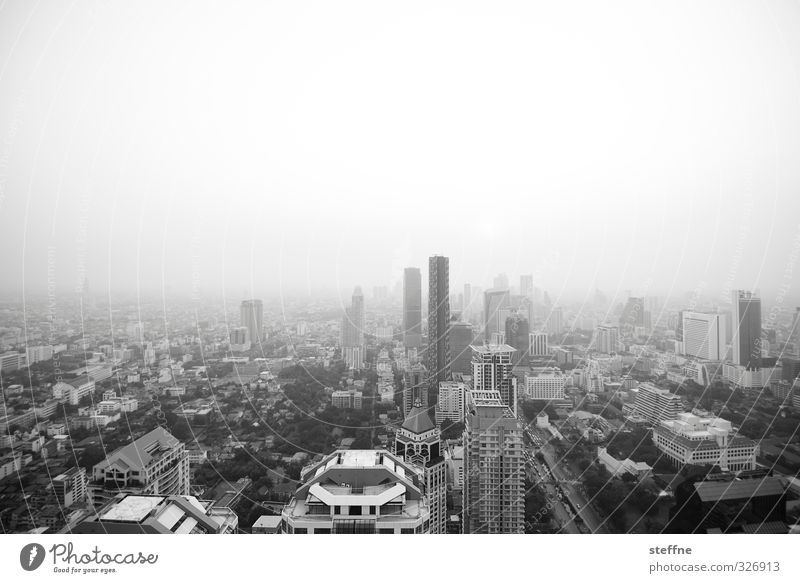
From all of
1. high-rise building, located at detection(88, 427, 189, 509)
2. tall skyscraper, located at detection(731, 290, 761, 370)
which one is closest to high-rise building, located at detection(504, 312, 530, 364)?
tall skyscraper, located at detection(731, 290, 761, 370)

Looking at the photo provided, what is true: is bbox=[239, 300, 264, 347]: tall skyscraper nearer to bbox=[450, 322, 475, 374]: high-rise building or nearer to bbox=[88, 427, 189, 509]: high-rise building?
bbox=[88, 427, 189, 509]: high-rise building

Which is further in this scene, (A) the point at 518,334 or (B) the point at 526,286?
(A) the point at 518,334

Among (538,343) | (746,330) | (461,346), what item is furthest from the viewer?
(461,346)

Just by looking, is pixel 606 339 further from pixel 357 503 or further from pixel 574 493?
pixel 357 503

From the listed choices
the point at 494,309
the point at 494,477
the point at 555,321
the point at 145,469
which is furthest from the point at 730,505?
the point at 145,469
